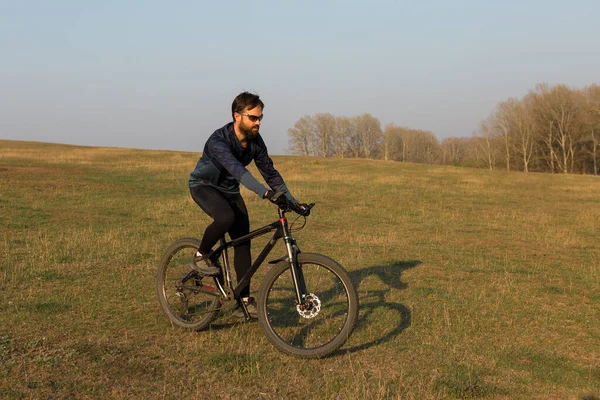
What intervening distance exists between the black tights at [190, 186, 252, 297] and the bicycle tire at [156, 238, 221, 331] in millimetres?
361

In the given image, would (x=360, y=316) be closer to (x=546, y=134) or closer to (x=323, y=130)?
(x=546, y=134)

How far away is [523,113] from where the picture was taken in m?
77.6

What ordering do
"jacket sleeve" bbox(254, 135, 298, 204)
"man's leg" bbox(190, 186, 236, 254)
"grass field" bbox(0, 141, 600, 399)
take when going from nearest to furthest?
"grass field" bbox(0, 141, 600, 399), "man's leg" bbox(190, 186, 236, 254), "jacket sleeve" bbox(254, 135, 298, 204)

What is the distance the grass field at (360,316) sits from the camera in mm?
4508

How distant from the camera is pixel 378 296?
24.8 ft

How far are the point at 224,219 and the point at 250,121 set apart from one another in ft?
3.49

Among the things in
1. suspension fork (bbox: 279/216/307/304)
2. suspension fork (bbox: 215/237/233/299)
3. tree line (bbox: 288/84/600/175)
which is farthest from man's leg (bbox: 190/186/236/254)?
tree line (bbox: 288/84/600/175)

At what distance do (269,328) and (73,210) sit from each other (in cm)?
1367

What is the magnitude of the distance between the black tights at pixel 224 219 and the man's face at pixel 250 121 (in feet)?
2.49

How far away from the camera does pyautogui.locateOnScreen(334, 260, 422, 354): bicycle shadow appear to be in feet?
19.0

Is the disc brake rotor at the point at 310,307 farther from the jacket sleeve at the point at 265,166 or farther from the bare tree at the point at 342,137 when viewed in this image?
the bare tree at the point at 342,137

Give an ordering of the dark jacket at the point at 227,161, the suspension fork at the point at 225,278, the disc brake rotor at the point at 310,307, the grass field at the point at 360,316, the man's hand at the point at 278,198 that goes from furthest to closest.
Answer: the suspension fork at the point at 225,278 → the dark jacket at the point at 227,161 → the disc brake rotor at the point at 310,307 → the man's hand at the point at 278,198 → the grass field at the point at 360,316

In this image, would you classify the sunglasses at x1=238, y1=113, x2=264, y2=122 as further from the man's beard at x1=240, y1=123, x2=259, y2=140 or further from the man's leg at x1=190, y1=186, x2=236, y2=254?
the man's leg at x1=190, y1=186, x2=236, y2=254

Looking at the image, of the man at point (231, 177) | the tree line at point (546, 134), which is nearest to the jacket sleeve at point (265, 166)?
the man at point (231, 177)
